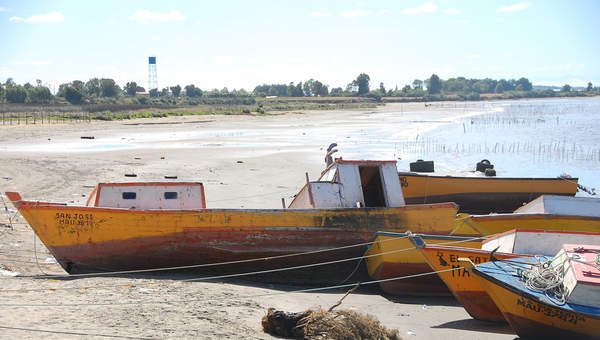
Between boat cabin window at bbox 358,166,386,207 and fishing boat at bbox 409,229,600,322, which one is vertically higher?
boat cabin window at bbox 358,166,386,207

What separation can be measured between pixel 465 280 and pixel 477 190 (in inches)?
360

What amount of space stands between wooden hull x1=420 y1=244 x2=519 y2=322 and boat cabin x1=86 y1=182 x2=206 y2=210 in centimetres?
525

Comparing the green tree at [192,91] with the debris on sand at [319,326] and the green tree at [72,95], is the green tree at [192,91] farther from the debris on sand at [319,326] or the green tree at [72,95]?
the debris on sand at [319,326]

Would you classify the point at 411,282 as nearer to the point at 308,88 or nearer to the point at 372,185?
the point at 372,185

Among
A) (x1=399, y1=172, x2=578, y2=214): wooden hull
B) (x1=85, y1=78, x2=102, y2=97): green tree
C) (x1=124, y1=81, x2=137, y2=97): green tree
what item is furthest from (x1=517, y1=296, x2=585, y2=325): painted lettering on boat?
(x1=124, y1=81, x2=137, y2=97): green tree

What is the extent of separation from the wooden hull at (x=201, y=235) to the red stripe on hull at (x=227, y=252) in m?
0.02

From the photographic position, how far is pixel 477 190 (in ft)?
60.2

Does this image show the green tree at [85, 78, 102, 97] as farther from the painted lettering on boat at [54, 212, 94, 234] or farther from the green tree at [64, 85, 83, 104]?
the painted lettering on boat at [54, 212, 94, 234]

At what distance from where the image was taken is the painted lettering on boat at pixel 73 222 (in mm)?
11258

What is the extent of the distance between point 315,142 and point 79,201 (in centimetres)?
2106

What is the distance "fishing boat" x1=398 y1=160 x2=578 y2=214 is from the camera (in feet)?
59.8

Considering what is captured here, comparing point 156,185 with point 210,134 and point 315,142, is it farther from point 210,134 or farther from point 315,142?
point 210,134

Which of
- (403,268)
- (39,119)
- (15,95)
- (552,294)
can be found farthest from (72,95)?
(552,294)

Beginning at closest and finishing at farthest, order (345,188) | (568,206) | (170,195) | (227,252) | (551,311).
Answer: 1. (551,311)
2. (227,252)
3. (170,195)
4. (345,188)
5. (568,206)
